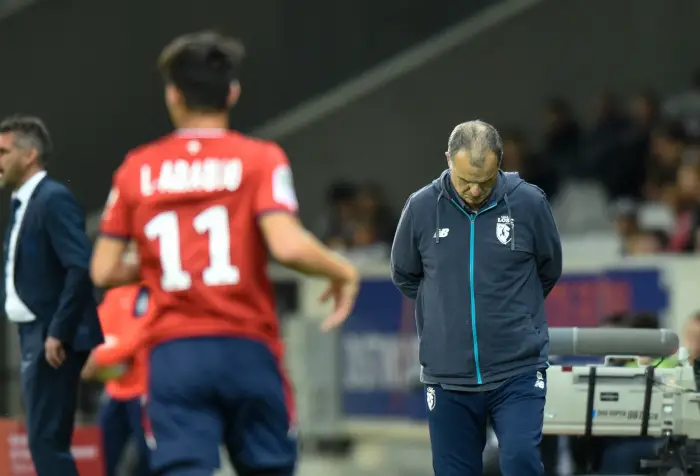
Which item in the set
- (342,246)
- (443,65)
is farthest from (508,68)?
(342,246)

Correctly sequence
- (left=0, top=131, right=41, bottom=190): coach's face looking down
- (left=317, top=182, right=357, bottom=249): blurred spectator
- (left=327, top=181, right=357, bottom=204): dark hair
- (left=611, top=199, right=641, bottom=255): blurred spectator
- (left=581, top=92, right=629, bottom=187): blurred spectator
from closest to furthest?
(left=0, top=131, right=41, bottom=190): coach's face looking down → (left=611, top=199, right=641, bottom=255): blurred spectator → (left=581, top=92, right=629, bottom=187): blurred spectator → (left=317, top=182, right=357, bottom=249): blurred spectator → (left=327, top=181, right=357, bottom=204): dark hair

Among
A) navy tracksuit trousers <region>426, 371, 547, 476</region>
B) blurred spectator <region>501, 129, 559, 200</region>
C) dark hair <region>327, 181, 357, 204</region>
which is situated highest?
blurred spectator <region>501, 129, 559, 200</region>

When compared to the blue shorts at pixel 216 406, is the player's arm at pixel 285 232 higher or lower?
higher

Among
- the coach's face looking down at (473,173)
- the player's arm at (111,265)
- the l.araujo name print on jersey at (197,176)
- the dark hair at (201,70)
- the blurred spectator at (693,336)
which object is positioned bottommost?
the blurred spectator at (693,336)

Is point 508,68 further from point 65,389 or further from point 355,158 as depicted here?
point 65,389

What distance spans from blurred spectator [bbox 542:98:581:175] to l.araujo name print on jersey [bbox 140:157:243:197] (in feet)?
40.6

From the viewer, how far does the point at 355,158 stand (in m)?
19.8

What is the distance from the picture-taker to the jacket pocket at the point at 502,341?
23.7ft

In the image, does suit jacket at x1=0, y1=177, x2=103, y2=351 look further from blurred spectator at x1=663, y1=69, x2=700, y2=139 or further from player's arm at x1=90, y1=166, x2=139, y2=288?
blurred spectator at x1=663, y1=69, x2=700, y2=139

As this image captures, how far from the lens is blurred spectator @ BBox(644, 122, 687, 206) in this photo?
1580 centimetres

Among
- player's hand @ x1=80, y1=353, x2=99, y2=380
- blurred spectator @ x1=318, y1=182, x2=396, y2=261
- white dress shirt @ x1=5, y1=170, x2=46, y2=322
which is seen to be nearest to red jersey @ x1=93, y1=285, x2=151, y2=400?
player's hand @ x1=80, y1=353, x2=99, y2=380

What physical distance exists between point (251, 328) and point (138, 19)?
12.5 metres

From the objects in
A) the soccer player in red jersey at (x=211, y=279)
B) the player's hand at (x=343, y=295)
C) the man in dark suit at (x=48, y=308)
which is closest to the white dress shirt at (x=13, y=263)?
the man in dark suit at (x=48, y=308)

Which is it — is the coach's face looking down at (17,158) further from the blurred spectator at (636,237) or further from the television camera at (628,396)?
the blurred spectator at (636,237)
